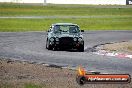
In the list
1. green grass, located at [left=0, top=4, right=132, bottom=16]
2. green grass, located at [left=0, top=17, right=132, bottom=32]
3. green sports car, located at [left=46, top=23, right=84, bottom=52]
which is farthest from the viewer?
green grass, located at [left=0, top=4, right=132, bottom=16]

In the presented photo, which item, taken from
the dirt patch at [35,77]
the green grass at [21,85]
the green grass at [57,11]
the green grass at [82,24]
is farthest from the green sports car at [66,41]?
the green grass at [57,11]

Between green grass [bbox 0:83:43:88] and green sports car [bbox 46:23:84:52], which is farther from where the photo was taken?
green sports car [bbox 46:23:84:52]

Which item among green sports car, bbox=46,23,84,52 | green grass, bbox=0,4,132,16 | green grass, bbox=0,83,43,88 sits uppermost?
green grass, bbox=0,83,43,88

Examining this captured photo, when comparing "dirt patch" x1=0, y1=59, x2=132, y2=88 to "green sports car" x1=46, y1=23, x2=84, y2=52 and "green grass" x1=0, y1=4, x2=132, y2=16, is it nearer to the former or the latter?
"green sports car" x1=46, y1=23, x2=84, y2=52

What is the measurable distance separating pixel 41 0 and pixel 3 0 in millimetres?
9209

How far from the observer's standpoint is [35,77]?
45.8 ft

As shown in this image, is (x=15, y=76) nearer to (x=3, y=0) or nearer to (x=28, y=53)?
(x=28, y=53)

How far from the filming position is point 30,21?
5328 cm

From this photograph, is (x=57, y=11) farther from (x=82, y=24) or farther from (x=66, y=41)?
(x=66, y=41)

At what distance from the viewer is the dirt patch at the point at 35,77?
12.2 metres

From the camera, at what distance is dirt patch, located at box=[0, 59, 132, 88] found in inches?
482

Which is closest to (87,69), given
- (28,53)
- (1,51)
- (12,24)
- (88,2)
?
(28,53)

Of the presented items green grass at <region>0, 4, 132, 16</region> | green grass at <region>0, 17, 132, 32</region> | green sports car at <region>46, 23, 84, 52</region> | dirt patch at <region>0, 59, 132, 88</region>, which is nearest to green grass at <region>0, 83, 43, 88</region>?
dirt patch at <region>0, 59, 132, 88</region>

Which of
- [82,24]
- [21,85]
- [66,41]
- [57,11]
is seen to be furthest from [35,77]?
[57,11]
